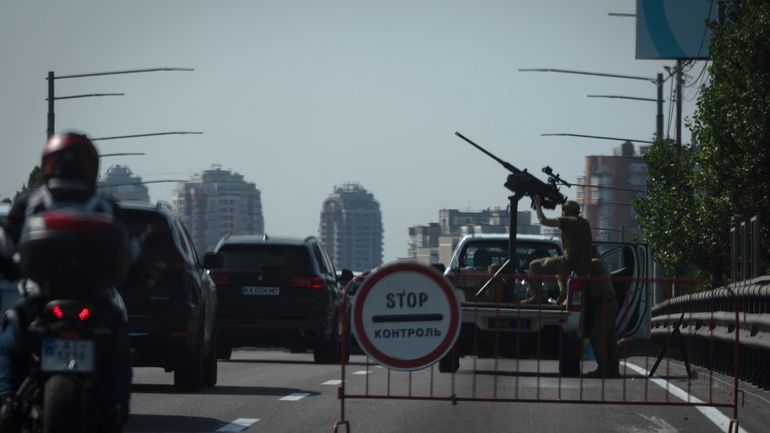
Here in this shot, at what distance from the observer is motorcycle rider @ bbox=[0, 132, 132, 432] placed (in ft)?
27.4

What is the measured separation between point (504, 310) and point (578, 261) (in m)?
2.91

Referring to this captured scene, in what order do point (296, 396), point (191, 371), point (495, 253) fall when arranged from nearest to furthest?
point (296, 396) < point (191, 371) < point (495, 253)

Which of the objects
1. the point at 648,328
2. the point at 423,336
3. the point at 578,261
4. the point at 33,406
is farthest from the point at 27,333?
the point at 648,328

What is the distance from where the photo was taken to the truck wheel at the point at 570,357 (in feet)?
49.4

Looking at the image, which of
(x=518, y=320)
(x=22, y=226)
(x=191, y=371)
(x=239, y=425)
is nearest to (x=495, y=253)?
(x=191, y=371)

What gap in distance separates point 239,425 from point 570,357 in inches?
115

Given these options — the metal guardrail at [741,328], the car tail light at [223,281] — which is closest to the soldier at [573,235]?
the metal guardrail at [741,328]

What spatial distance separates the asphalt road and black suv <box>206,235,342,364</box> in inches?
182

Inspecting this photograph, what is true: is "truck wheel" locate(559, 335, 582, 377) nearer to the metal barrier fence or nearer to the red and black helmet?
the metal barrier fence

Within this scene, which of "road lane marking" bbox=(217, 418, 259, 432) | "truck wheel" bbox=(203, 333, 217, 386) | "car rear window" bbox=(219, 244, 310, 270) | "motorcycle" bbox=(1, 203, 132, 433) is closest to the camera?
"motorcycle" bbox=(1, 203, 132, 433)

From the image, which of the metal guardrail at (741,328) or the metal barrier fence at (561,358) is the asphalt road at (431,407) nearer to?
the metal barrier fence at (561,358)

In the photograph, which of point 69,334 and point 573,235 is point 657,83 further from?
point 69,334

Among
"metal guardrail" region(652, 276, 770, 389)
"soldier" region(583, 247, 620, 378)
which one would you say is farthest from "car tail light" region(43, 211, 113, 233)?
"metal guardrail" region(652, 276, 770, 389)

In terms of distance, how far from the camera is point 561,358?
1474 cm
